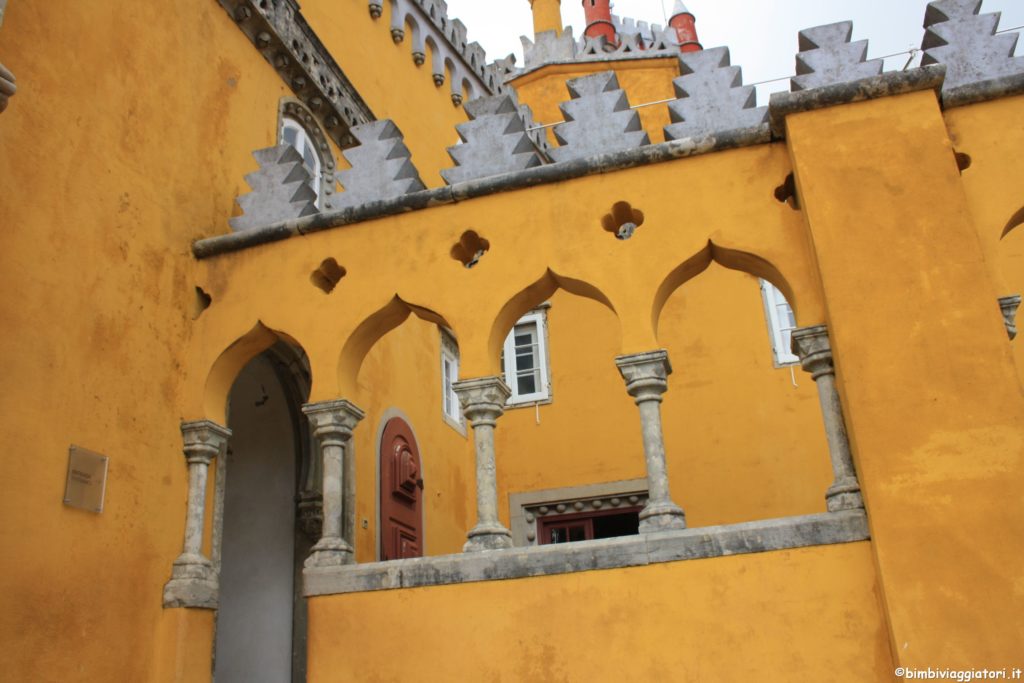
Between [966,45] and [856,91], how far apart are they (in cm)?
96

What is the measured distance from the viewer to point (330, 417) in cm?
587

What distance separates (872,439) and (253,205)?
4245mm

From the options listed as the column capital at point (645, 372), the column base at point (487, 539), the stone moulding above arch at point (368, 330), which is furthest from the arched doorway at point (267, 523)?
the column capital at point (645, 372)

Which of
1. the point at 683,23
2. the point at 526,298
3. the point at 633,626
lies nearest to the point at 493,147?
the point at 526,298

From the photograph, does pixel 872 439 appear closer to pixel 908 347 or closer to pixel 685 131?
pixel 908 347

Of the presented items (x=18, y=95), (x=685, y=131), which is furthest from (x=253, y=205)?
(x=685, y=131)

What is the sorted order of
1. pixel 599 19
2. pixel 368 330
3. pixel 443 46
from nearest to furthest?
pixel 368 330, pixel 443 46, pixel 599 19

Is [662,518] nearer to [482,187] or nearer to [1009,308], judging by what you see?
[1009,308]

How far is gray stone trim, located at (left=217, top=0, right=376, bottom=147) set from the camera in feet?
24.7

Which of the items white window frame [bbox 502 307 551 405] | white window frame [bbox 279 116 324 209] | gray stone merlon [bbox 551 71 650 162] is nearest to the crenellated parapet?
white window frame [bbox 279 116 324 209]

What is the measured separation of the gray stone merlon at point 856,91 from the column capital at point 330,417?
3018 millimetres

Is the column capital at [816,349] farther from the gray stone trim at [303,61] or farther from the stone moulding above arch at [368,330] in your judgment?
the gray stone trim at [303,61]

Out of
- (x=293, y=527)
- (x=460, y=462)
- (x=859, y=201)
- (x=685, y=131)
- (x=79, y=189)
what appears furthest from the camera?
(x=460, y=462)

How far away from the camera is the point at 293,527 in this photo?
738cm
